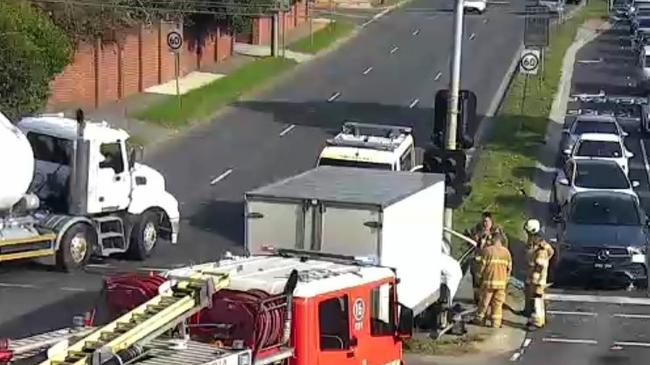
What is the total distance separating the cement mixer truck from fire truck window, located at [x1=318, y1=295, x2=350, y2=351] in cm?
1053

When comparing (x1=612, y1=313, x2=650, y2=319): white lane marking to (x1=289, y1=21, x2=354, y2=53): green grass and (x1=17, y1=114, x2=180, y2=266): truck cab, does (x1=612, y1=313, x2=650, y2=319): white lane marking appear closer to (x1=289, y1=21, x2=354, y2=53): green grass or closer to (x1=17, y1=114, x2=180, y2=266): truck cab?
(x1=17, y1=114, x2=180, y2=266): truck cab

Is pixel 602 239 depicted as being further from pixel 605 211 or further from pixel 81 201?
pixel 81 201

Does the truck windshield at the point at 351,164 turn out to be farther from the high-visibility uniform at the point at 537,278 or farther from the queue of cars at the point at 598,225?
the high-visibility uniform at the point at 537,278

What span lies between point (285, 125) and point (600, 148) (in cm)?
1160

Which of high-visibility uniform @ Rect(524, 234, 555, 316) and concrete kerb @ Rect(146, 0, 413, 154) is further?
concrete kerb @ Rect(146, 0, 413, 154)

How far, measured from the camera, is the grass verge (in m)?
20.9

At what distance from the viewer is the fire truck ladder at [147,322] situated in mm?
11648

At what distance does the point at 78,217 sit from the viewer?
25625 millimetres

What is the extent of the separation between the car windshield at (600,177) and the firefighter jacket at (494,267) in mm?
9587

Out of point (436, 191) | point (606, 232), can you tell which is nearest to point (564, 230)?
point (606, 232)

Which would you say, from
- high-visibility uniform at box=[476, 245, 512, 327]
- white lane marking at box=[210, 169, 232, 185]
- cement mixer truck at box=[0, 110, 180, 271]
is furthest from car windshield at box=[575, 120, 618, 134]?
high-visibility uniform at box=[476, 245, 512, 327]

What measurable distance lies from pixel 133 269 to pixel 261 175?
10.8 meters

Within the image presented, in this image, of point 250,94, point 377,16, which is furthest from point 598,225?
point 377,16

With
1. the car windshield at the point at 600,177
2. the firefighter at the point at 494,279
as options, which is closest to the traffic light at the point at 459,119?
the firefighter at the point at 494,279
